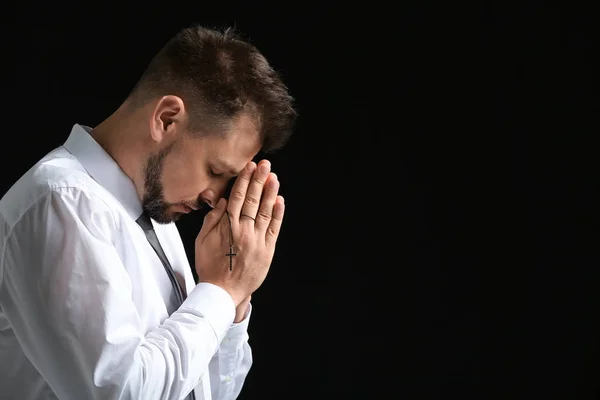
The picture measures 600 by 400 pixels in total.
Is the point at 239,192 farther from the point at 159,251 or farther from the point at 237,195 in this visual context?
the point at 159,251

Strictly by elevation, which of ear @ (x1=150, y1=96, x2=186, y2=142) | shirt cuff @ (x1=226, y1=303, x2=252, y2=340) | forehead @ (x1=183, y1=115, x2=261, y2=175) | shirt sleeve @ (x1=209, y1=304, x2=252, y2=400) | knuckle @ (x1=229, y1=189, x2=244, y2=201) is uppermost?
ear @ (x1=150, y1=96, x2=186, y2=142)

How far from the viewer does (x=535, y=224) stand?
9.04 ft

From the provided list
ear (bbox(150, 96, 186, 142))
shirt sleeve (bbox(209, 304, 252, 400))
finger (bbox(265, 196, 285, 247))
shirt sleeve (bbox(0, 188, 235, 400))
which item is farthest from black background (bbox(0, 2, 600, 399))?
shirt sleeve (bbox(0, 188, 235, 400))

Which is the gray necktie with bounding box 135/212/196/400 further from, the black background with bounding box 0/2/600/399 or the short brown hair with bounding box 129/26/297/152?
the black background with bounding box 0/2/600/399

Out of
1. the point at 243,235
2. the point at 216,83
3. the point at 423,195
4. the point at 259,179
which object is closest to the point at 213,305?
the point at 243,235

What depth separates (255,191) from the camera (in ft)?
5.16

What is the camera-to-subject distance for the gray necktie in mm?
1578

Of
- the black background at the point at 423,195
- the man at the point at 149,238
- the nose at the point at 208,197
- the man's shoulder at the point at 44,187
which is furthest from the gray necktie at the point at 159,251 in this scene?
the black background at the point at 423,195

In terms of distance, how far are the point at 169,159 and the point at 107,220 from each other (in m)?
0.19

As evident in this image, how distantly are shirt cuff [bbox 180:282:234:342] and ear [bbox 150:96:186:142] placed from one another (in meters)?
0.27

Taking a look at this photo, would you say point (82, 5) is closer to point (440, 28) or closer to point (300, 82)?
point (300, 82)

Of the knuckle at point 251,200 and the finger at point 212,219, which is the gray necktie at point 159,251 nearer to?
the finger at point 212,219

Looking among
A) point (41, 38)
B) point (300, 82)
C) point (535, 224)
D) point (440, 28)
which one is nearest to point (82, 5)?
point (41, 38)

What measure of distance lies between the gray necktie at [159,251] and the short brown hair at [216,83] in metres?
0.23
